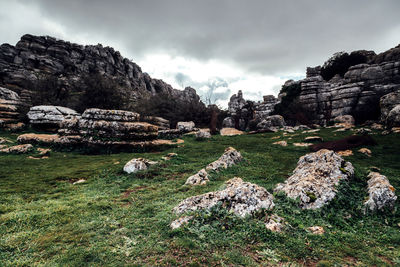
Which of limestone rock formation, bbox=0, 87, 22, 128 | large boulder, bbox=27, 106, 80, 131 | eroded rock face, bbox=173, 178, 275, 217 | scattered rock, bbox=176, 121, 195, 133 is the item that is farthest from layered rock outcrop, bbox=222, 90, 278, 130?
eroded rock face, bbox=173, 178, 275, 217

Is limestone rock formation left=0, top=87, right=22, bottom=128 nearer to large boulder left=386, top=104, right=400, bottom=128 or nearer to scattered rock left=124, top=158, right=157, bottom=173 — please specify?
scattered rock left=124, top=158, right=157, bottom=173

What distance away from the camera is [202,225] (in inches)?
173

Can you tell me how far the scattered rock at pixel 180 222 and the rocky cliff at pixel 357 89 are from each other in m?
Result: 43.4

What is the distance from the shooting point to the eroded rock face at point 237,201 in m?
4.91

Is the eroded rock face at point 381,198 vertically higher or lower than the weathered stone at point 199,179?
higher

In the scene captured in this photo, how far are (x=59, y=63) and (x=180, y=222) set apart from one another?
3828 inches

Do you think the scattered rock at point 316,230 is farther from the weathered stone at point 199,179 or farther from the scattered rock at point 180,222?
the weathered stone at point 199,179

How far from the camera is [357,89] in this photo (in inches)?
1447

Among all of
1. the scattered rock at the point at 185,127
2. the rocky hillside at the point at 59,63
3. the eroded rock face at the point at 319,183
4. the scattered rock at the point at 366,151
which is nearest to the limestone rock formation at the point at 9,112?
the rocky hillside at the point at 59,63

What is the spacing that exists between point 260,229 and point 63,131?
2076 centimetres

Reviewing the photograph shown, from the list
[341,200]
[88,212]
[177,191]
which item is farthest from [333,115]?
[88,212]

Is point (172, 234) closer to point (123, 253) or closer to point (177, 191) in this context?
point (123, 253)

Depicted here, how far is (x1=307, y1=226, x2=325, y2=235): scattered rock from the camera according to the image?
4125mm

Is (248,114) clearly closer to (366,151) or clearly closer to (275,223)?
(366,151)
